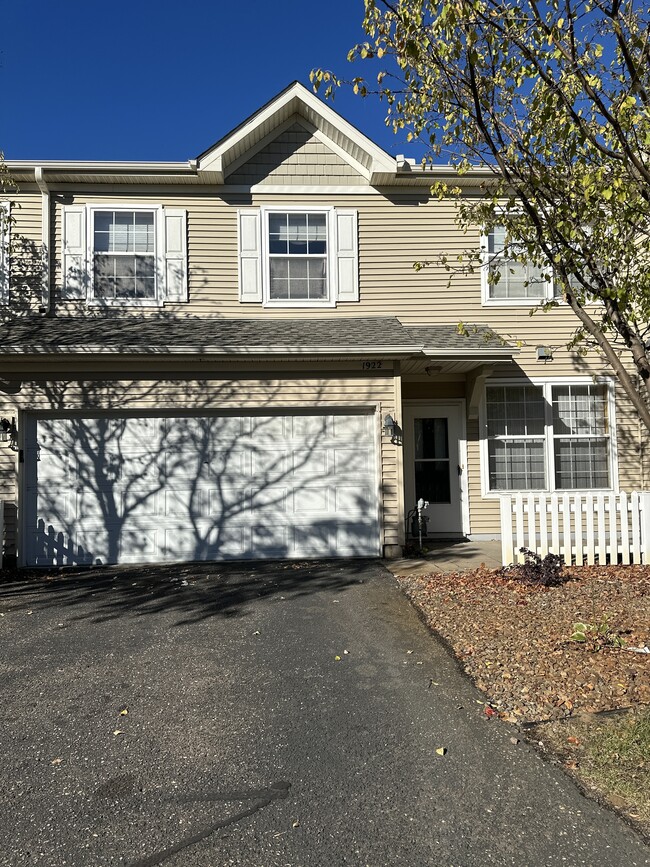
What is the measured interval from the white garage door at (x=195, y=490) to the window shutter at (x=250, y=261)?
7.95ft

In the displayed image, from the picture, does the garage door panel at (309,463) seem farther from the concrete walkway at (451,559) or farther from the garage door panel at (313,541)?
the concrete walkway at (451,559)

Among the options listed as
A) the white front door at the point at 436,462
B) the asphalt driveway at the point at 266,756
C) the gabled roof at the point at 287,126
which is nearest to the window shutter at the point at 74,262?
the gabled roof at the point at 287,126

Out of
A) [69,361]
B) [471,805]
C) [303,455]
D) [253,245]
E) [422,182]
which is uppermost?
[422,182]

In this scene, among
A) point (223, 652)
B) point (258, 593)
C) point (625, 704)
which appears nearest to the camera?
point (625, 704)

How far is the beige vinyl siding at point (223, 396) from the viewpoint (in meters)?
9.09

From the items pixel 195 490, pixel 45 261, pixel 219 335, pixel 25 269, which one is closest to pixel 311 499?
pixel 195 490

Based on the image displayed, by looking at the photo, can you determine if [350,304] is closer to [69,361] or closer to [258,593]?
[69,361]

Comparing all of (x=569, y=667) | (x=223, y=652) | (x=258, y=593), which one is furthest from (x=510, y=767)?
(x=258, y=593)

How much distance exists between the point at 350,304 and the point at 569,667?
7.38 metres

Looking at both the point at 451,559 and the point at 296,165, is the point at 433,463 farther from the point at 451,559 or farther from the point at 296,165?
the point at 296,165

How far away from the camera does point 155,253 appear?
34.1ft

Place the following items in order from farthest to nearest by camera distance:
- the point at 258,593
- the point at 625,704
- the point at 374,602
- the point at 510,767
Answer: the point at 258,593 < the point at 374,602 < the point at 625,704 < the point at 510,767

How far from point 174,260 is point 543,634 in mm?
8249

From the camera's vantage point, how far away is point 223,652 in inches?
205
